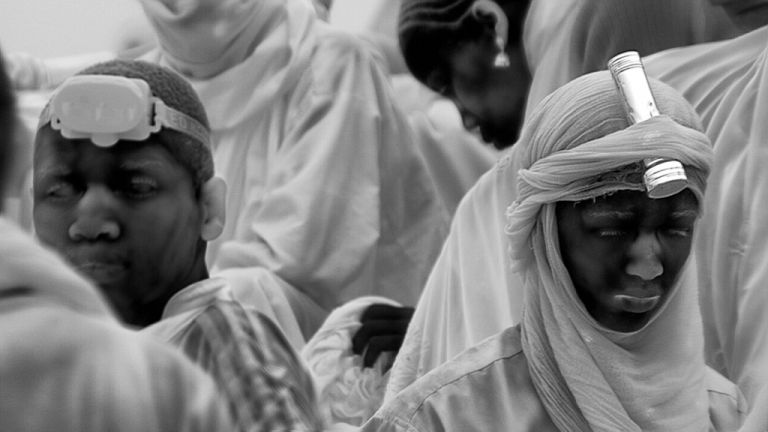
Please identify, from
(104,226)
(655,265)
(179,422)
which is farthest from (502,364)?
(179,422)

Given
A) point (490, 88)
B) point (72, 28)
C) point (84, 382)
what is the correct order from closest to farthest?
1. point (84, 382)
2. point (490, 88)
3. point (72, 28)

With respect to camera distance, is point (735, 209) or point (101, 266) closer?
point (101, 266)

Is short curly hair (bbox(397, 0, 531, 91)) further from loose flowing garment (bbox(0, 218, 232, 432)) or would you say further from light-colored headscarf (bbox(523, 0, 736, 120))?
loose flowing garment (bbox(0, 218, 232, 432))

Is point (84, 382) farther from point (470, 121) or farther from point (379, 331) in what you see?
point (470, 121)

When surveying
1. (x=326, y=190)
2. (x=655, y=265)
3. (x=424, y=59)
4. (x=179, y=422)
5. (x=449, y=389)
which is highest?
(x=179, y=422)

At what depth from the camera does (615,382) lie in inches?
103

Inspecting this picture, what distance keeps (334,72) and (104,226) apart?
213cm

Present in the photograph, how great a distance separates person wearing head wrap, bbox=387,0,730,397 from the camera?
134 inches

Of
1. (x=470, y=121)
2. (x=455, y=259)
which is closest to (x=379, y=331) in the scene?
(x=455, y=259)

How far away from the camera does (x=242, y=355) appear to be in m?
2.52

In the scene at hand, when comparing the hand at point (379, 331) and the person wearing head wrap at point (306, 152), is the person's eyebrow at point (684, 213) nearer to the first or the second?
the hand at point (379, 331)

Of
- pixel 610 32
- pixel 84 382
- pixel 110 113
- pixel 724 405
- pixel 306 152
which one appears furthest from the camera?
pixel 306 152

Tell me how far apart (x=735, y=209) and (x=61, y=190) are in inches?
49.8

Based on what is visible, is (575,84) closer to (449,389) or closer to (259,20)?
(449,389)
